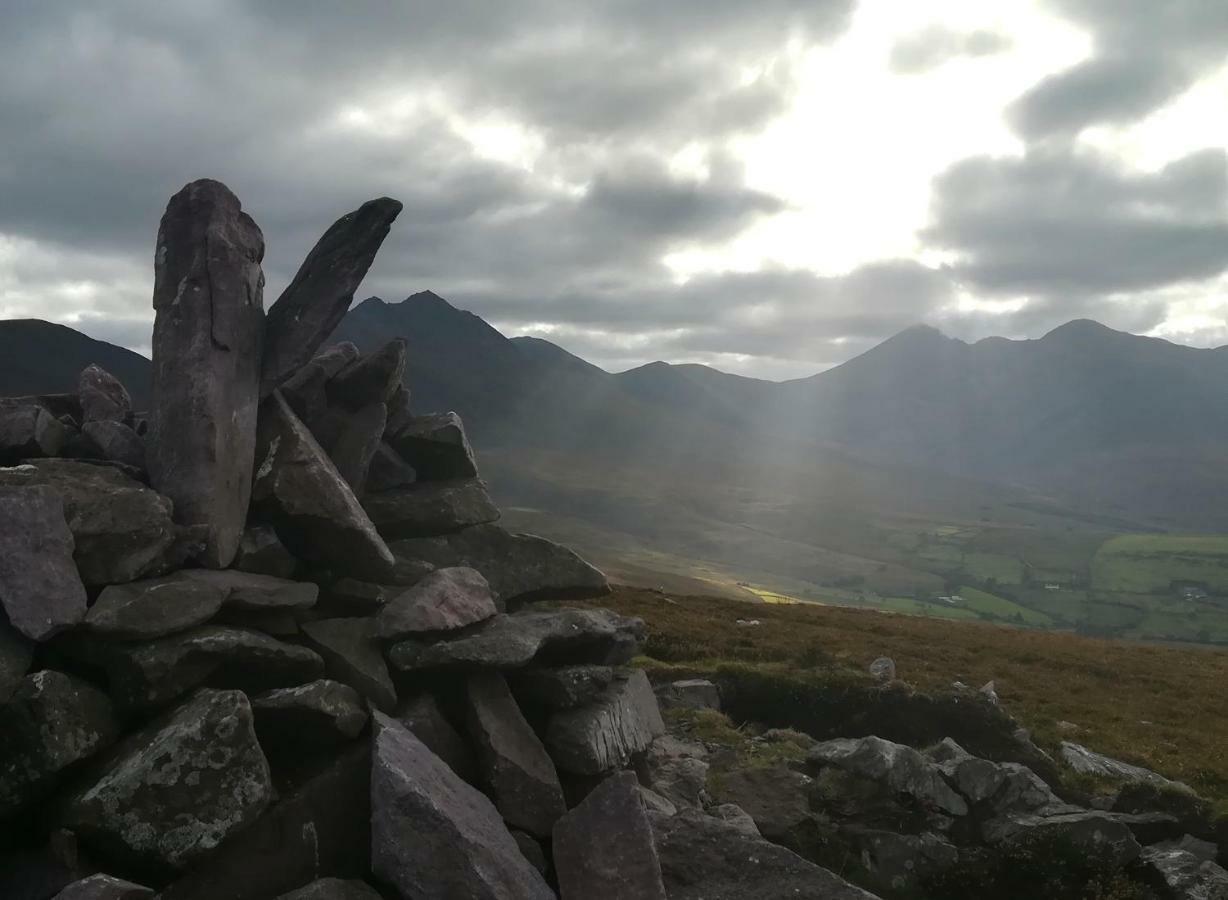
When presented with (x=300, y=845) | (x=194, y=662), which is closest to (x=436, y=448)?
(x=194, y=662)

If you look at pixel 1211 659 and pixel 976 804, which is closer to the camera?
pixel 976 804

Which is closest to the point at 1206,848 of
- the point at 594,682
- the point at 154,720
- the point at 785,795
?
the point at 785,795

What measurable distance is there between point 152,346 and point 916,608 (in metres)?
197

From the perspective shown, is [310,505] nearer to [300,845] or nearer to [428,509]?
[428,509]

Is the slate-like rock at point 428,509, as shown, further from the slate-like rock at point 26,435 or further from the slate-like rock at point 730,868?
the slate-like rock at point 730,868

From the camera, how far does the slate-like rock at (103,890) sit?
29.9 feet

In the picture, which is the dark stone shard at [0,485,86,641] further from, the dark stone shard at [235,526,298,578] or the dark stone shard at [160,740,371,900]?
the dark stone shard at [160,740,371,900]

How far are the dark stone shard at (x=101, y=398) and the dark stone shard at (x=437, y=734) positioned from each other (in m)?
9.28

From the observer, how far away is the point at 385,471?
18.4 metres

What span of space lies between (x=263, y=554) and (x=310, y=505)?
1147 mm

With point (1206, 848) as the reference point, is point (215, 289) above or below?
above

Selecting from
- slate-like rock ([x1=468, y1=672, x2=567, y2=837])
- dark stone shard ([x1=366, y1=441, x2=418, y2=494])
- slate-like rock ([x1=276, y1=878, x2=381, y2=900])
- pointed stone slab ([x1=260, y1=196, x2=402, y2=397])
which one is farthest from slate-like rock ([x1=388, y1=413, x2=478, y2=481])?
slate-like rock ([x1=276, y1=878, x2=381, y2=900])

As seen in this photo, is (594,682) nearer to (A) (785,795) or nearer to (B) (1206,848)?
(A) (785,795)

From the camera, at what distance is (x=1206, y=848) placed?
55.1ft
